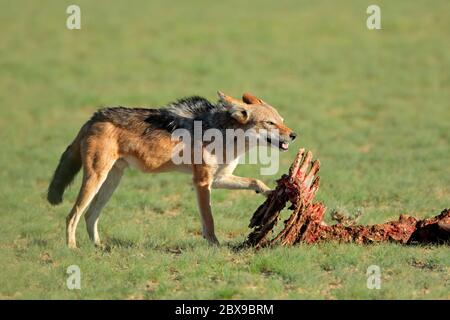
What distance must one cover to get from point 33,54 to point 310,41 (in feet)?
31.5

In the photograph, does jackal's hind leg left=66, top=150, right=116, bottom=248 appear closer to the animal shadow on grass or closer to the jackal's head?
the animal shadow on grass

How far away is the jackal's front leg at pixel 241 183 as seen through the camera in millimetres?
10875

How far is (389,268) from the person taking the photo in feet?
31.6

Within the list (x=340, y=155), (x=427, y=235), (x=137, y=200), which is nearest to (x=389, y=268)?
(x=427, y=235)

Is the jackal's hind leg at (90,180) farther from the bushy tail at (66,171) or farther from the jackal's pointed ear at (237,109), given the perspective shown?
the jackal's pointed ear at (237,109)

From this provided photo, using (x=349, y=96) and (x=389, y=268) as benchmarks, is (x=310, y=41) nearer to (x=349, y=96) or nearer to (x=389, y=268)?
(x=349, y=96)

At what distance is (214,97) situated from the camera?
22016 mm

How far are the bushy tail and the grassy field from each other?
66cm

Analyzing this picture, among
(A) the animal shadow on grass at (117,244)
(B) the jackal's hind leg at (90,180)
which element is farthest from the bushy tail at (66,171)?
(A) the animal shadow on grass at (117,244)

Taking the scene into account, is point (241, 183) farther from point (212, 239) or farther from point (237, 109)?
point (237, 109)

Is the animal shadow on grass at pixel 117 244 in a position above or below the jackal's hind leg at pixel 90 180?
below

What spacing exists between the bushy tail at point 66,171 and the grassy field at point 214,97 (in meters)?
0.66

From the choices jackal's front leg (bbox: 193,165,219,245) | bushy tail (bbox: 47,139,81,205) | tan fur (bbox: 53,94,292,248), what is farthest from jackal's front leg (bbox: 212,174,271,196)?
bushy tail (bbox: 47,139,81,205)
